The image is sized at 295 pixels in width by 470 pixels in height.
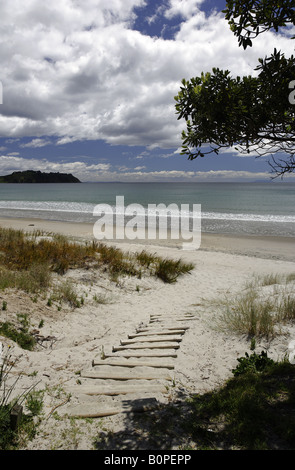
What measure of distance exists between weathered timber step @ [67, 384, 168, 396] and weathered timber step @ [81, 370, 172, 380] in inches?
10.0

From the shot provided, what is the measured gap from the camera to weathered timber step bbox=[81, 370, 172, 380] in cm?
446

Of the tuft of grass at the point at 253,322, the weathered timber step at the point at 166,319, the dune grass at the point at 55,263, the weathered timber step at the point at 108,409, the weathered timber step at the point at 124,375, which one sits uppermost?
the dune grass at the point at 55,263

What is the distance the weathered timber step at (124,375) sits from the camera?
14.6ft

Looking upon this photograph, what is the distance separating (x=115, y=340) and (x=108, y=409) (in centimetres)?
251

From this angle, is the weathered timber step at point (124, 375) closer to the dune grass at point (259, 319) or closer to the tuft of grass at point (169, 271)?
the dune grass at point (259, 319)

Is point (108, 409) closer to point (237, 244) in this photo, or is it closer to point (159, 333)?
point (159, 333)

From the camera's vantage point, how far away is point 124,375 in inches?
179

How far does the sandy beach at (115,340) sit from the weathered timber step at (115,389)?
4cm

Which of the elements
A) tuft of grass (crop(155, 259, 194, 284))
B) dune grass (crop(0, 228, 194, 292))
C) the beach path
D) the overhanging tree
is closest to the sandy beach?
the beach path

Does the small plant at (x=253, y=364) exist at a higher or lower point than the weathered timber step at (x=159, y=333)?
higher

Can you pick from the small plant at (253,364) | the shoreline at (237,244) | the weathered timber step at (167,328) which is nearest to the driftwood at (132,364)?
the small plant at (253,364)

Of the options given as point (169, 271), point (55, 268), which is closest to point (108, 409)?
point (55, 268)

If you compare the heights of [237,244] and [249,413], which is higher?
[237,244]
